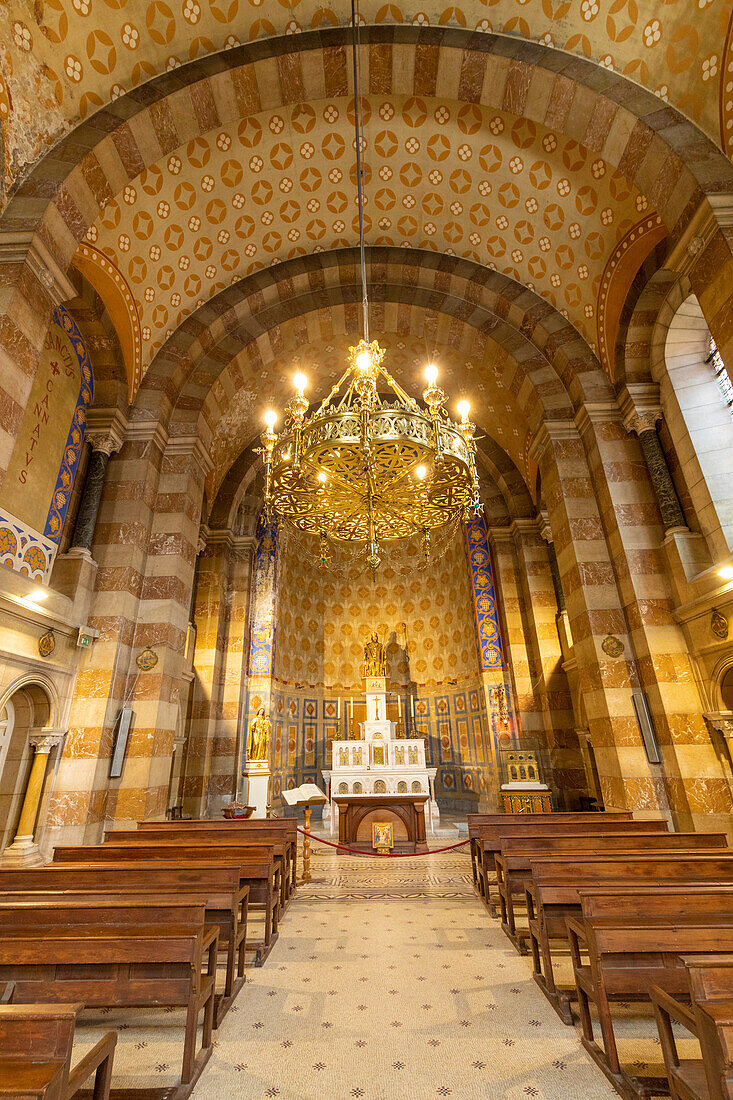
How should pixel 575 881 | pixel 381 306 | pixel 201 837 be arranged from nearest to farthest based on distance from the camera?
pixel 575 881 → pixel 201 837 → pixel 381 306

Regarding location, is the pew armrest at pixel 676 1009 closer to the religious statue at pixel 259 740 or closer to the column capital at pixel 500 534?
the religious statue at pixel 259 740

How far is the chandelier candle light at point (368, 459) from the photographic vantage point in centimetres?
563

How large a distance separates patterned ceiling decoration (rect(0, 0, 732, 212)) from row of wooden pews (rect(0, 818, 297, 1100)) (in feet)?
25.8

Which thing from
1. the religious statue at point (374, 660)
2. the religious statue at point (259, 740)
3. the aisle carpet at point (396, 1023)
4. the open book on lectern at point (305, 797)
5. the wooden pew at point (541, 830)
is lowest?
the aisle carpet at point (396, 1023)

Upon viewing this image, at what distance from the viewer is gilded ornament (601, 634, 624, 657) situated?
797 centimetres

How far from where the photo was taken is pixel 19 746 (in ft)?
22.6

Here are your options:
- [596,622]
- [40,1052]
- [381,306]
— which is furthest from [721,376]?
[40,1052]

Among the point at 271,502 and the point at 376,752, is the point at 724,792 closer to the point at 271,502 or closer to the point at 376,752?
the point at 271,502

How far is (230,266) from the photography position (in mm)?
9844

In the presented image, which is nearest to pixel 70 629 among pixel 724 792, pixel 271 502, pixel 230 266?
pixel 271 502

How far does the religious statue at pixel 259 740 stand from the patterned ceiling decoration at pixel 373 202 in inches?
325

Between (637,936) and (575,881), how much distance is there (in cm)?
111

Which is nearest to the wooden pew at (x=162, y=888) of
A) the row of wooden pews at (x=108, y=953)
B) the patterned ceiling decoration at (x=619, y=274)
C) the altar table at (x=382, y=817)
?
the row of wooden pews at (x=108, y=953)

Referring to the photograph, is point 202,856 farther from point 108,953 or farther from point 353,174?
point 353,174
